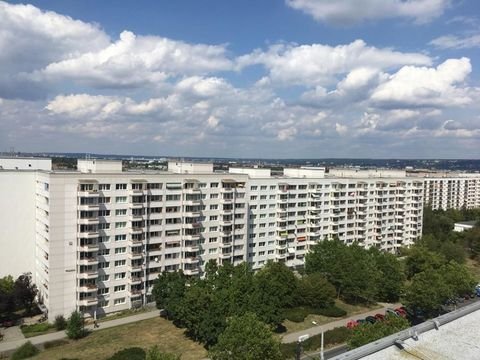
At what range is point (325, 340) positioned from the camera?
55.3 meters

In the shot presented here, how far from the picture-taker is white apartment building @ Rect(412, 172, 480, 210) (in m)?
168

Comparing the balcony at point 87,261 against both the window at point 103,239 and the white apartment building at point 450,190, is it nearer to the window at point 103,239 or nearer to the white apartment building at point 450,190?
the window at point 103,239

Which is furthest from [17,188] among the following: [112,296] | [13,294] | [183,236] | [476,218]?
[476,218]

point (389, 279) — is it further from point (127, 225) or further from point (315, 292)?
point (127, 225)

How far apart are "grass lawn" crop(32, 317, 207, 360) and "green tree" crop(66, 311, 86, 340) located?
98 cm

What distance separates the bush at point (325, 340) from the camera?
51703 millimetres

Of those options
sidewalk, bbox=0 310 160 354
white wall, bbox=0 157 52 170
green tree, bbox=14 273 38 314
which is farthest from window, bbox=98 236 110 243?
white wall, bbox=0 157 52 170

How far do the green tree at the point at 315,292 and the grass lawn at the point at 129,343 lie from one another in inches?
835

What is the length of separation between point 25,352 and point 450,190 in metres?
168

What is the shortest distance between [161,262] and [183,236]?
580 cm

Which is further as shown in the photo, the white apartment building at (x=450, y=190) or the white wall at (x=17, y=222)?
the white apartment building at (x=450, y=190)

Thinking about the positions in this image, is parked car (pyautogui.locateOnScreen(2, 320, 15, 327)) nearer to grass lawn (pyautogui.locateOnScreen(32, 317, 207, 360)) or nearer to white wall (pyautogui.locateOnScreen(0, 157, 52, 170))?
grass lawn (pyautogui.locateOnScreen(32, 317, 207, 360))


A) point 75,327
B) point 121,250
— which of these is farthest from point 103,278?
point 75,327

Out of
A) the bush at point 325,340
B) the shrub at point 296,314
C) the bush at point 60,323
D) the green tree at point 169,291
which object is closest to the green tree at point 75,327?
the bush at point 60,323
